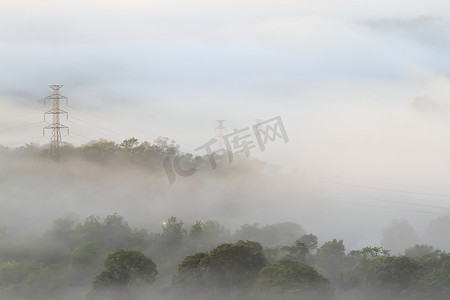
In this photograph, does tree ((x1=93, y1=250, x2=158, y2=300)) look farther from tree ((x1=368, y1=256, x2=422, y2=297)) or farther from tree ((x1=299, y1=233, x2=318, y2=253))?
tree ((x1=299, y1=233, x2=318, y2=253))

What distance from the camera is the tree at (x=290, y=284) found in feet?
196

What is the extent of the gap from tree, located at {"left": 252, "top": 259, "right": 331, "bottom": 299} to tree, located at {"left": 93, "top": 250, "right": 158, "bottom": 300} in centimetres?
1369

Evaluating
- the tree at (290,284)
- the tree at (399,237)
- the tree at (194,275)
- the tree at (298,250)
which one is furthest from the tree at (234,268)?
the tree at (399,237)

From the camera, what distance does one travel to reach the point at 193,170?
16838 centimetres

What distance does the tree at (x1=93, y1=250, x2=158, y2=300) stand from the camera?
66312mm

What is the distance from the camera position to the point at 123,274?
6706 centimetres

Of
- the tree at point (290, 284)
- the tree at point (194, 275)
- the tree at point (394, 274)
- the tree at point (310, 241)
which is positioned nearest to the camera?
the tree at point (290, 284)

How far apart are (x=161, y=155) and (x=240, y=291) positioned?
97.9 m

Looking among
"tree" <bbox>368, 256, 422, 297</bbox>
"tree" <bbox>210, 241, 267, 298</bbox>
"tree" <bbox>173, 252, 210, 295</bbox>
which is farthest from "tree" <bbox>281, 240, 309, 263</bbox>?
"tree" <bbox>173, 252, 210, 295</bbox>

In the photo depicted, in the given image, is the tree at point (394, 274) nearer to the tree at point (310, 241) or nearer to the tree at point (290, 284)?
the tree at point (290, 284)

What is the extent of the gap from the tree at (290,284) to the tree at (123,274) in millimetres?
13685

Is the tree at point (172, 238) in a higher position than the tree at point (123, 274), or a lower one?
higher

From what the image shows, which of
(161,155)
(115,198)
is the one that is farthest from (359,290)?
(161,155)

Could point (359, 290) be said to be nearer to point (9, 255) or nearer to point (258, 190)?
point (9, 255)
